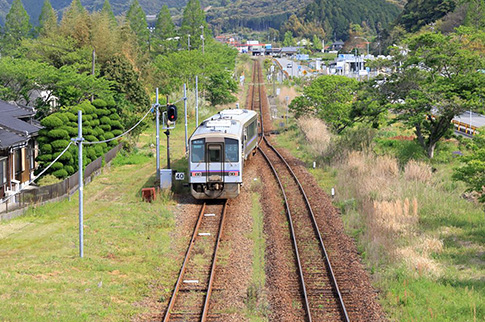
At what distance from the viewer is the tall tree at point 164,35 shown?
84.6 metres

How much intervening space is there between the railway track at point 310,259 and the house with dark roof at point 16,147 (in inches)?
440

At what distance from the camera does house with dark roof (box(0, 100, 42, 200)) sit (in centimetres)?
2328

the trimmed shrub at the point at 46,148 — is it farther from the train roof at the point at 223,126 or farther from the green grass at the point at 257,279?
the green grass at the point at 257,279

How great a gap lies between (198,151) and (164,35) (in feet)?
225

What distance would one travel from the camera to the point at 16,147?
2402cm

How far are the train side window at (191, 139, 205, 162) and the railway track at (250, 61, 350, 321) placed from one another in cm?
369

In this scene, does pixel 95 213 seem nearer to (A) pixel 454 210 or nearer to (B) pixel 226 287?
(B) pixel 226 287

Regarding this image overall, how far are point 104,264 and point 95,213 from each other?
605cm

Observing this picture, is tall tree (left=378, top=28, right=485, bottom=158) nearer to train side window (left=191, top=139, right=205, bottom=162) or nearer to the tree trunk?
the tree trunk

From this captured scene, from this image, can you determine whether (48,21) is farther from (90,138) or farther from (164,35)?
(90,138)

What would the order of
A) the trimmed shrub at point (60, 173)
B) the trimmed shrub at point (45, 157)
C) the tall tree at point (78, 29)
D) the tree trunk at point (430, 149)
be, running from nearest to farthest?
the trimmed shrub at point (60, 173)
the trimmed shrub at point (45, 157)
the tree trunk at point (430, 149)
the tall tree at point (78, 29)

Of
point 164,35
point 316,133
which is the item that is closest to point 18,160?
point 316,133

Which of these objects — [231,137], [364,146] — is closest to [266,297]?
[231,137]

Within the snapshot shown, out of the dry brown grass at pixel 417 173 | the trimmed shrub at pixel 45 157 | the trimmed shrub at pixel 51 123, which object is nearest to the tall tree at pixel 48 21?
the trimmed shrub at pixel 51 123
